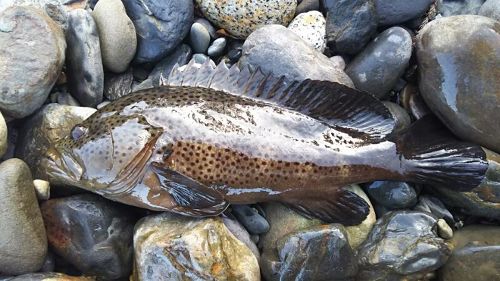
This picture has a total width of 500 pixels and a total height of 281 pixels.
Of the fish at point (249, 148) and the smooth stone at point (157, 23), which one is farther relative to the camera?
the smooth stone at point (157, 23)

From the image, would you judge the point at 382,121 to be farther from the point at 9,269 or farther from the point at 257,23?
the point at 9,269

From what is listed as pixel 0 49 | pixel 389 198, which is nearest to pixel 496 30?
pixel 389 198

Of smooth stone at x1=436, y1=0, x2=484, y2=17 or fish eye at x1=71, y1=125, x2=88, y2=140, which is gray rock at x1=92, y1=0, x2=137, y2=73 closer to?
fish eye at x1=71, y1=125, x2=88, y2=140

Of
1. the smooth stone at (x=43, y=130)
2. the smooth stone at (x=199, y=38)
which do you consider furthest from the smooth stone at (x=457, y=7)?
the smooth stone at (x=43, y=130)

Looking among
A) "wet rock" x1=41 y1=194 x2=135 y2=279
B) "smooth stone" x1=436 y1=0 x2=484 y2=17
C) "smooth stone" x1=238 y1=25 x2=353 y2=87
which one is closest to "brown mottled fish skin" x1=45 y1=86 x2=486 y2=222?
"wet rock" x1=41 y1=194 x2=135 y2=279

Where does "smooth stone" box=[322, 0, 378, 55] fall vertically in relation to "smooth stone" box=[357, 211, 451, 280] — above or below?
above

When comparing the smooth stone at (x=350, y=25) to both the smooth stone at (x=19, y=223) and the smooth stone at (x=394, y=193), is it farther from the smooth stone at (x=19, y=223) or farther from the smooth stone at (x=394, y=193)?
the smooth stone at (x=19, y=223)

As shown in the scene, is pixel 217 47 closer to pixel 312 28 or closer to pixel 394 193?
pixel 312 28
